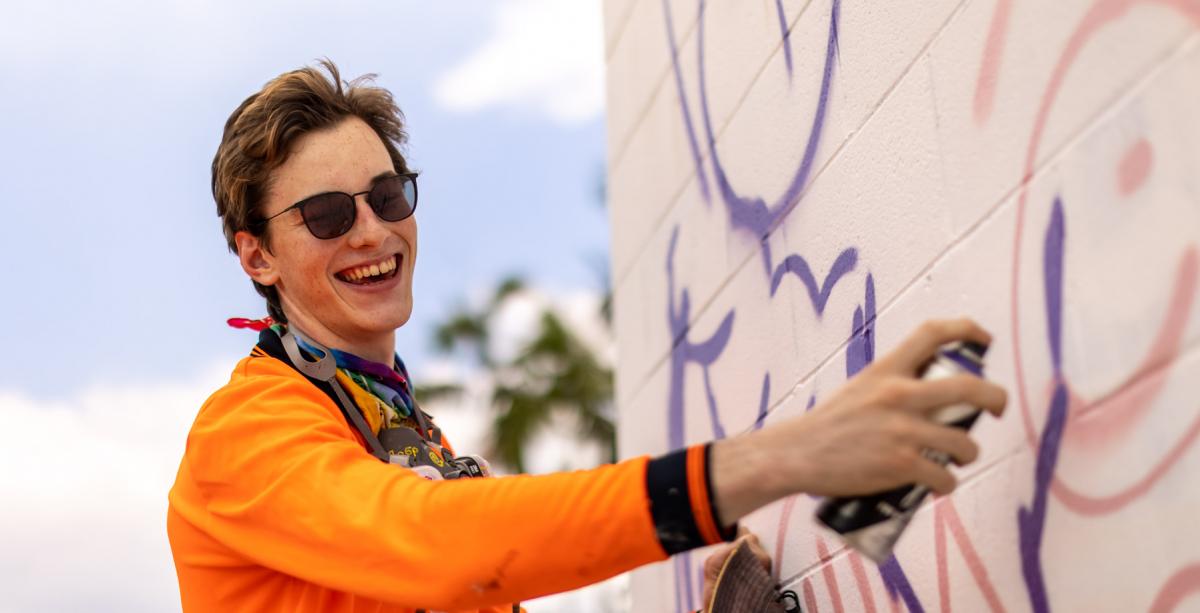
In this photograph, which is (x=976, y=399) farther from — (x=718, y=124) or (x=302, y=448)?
(x=718, y=124)

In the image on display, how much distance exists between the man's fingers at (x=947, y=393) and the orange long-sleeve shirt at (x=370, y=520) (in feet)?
0.86

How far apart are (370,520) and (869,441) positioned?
0.67 meters

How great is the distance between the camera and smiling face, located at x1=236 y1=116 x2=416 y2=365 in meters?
2.40

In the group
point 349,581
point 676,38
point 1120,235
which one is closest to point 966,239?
point 1120,235

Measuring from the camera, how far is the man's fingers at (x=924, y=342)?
1.47 m

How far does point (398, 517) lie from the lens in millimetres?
1673

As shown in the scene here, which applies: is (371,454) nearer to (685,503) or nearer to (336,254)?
(336,254)

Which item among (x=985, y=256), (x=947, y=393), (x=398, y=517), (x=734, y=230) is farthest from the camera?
(x=734, y=230)

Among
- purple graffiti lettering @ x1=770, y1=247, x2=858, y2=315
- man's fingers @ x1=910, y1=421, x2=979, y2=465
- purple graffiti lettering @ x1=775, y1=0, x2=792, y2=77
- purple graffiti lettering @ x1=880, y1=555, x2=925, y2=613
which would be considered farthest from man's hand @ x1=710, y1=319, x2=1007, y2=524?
purple graffiti lettering @ x1=775, y1=0, x2=792, y2=77

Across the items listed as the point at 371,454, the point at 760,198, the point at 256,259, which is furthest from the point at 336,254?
the point at 760,198

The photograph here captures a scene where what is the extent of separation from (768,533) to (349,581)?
1.23 metres

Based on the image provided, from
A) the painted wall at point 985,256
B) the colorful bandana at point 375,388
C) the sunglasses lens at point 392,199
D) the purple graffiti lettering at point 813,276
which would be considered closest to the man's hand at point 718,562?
the painted wall at point 985,256

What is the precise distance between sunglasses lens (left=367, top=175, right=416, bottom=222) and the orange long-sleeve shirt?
1.42 feet

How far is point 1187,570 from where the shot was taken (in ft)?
4.67
